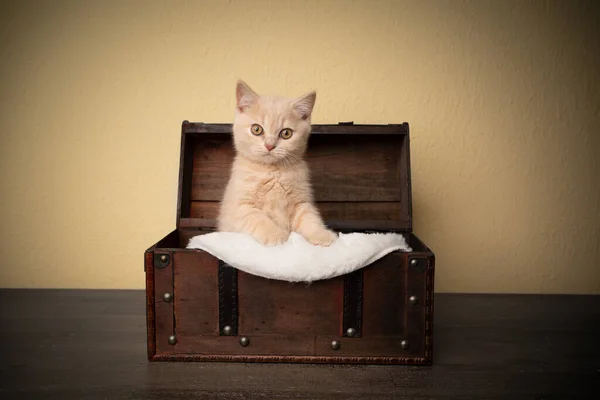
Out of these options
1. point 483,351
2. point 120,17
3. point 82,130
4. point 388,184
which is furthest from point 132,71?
point 483,351

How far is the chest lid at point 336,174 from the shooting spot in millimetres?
1570

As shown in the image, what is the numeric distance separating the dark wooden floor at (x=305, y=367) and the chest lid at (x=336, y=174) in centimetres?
49

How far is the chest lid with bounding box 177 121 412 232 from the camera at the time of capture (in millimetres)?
1570

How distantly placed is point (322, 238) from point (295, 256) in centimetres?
15

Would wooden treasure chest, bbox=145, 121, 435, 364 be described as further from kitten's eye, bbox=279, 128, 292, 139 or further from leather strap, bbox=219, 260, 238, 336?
kitten's eye, bbox=279, 128, 292, 139

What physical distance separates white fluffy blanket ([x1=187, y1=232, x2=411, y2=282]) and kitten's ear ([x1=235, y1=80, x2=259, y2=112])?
1.45ft

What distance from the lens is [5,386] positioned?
101 centimetres

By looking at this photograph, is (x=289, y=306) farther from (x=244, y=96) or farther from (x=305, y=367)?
(x=244, y=96)

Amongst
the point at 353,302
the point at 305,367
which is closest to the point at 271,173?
the point at 353,302

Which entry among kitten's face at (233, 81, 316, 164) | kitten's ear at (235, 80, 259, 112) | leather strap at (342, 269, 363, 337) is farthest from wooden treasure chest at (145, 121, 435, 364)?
kitten's ear at (235, 80, 259, 112)

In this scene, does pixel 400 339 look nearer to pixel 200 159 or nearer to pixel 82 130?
pixel 200 159

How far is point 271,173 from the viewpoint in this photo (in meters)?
1.31

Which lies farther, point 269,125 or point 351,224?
point 351,224

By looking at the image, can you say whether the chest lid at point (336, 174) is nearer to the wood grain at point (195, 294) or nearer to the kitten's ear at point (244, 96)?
the kitten's ear at point (244, 96)
